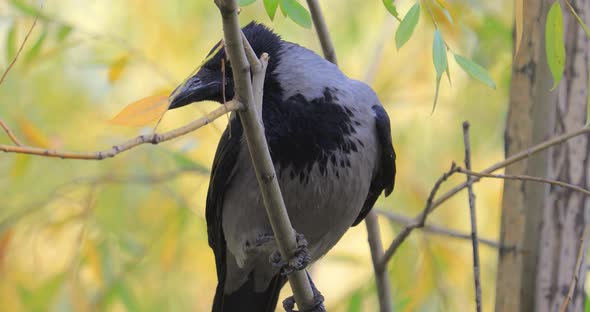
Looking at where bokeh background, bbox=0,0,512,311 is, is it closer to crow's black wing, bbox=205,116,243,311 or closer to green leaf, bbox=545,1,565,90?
crow's black wing, bbox=205,116,243,311

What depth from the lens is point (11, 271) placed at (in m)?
4.95

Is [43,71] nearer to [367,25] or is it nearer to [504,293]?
[367,25]

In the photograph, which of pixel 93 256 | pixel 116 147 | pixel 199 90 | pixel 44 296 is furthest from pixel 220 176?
pixel 116 147

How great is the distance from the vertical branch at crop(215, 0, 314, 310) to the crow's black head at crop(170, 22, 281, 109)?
2.93 ft

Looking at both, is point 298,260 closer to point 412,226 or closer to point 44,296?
point 412,226

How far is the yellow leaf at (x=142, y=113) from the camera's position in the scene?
94.8 inches

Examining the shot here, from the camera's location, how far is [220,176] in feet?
13.0

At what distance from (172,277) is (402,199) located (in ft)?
5.42

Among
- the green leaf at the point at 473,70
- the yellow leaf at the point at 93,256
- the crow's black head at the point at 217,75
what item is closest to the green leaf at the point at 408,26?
the green leaf at the point at 473,70

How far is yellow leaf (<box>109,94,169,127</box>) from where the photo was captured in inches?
94.8

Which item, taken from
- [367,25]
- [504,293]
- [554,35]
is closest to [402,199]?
[367,25]

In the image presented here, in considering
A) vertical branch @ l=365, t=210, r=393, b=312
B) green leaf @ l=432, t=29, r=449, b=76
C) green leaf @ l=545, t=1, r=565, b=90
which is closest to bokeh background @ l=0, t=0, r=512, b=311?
vertical branch @ l=365, t=210, r=393, b=312

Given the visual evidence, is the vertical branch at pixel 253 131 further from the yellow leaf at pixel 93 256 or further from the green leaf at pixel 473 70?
the yellow leaf at pixel 93 256

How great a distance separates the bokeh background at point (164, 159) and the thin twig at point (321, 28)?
0.58 metres
